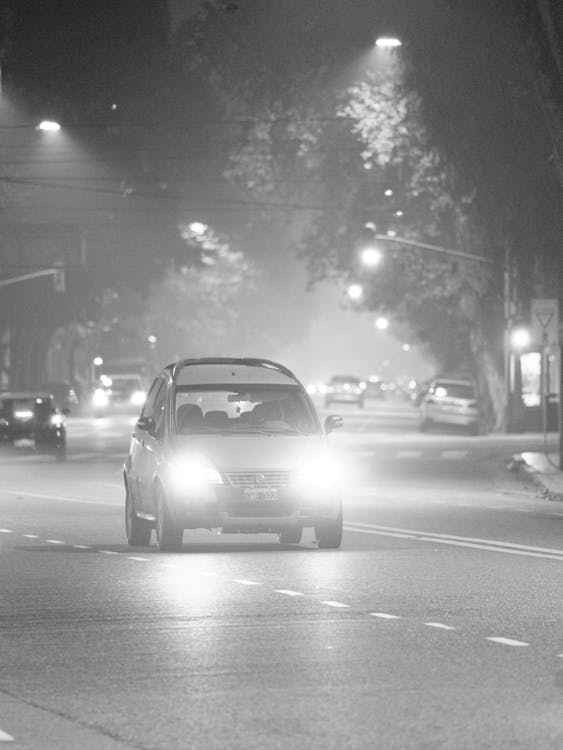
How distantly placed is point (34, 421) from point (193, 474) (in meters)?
31.4

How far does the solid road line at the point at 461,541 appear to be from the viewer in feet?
66.4

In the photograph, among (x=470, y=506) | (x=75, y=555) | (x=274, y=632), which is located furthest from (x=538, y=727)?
(x=470, y=506)

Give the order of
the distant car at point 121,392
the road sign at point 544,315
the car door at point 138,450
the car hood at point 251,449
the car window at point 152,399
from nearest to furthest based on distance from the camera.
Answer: the car hood at point 251,449
the car door at point 138,450
the car window at point 152,399
the road sign at point 544,315
the distant car at point 121,392

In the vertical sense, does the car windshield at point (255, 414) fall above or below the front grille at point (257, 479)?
above

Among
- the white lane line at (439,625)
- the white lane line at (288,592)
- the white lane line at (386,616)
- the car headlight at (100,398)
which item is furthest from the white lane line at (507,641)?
the car headlight at (100,398)

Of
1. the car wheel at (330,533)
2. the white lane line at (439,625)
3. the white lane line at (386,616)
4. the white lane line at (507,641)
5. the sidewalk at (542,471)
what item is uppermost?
the sidewalk at (542,471)

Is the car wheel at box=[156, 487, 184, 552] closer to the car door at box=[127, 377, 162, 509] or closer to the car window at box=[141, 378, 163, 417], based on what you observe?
the car door at box=[127, 377, 162, 509]

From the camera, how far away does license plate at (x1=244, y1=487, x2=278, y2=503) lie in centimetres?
2050

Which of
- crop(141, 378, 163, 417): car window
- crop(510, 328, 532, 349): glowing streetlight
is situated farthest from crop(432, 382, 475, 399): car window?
crop(141, 378, 163, 417): car window

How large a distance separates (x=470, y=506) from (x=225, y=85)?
47056 mm

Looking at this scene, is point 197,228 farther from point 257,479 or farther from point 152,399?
point 257,479

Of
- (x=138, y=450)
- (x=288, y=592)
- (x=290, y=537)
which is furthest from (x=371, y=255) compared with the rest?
(x=288, y=592)

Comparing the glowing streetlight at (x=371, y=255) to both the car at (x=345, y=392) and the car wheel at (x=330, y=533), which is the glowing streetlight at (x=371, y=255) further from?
the car wheel at (x=330, y=533)

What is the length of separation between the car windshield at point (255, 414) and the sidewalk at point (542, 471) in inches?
381
